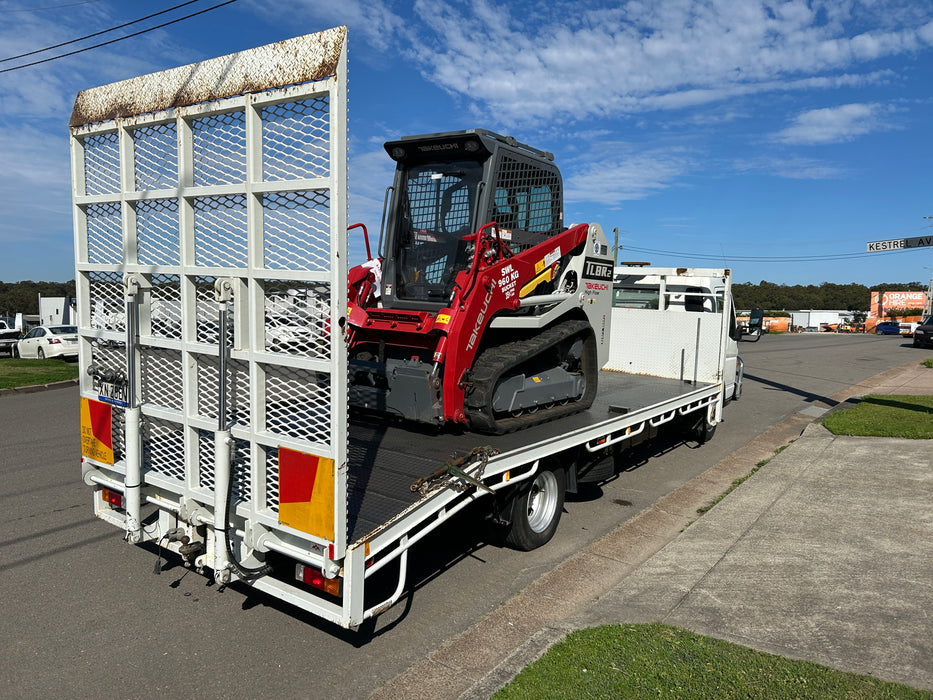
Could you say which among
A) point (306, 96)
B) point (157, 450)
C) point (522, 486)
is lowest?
point (522, 486)

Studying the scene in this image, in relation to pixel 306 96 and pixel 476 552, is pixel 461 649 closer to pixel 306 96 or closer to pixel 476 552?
pixel 476 552

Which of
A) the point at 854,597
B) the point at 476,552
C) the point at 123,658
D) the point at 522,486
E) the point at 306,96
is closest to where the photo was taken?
the point at 306,96

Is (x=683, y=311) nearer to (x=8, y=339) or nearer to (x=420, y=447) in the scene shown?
(x=420, y=447)

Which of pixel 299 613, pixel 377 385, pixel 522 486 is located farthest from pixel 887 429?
pixel 299 613

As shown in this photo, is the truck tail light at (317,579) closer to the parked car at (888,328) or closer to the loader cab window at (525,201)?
the loader cab window at (525,201)

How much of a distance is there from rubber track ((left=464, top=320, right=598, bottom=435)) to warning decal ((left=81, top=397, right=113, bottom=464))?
2.62m

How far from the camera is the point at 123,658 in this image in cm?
384

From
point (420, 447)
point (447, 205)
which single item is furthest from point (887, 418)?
point (420, 447)

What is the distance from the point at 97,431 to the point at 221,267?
1.80 meters

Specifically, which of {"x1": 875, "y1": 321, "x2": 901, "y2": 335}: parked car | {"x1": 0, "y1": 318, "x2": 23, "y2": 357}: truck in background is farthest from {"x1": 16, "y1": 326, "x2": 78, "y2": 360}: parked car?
{"x1": 875, "y1": 321, "x2": 901, "y2": 335}: parked car

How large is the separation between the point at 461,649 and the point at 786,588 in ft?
8.18

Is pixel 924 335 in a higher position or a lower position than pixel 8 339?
higher

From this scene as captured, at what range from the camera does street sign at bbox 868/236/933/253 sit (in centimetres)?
1210

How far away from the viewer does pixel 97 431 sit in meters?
4.42
